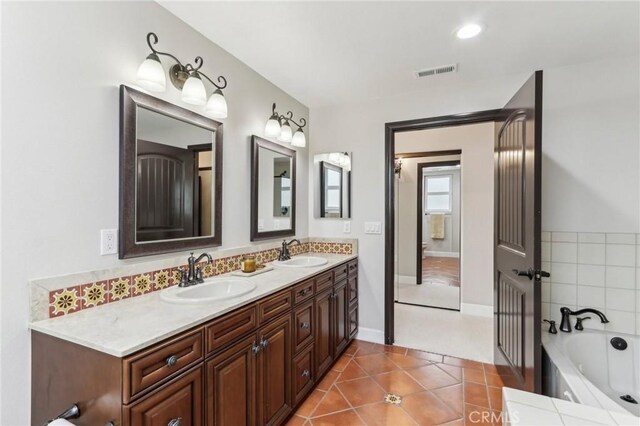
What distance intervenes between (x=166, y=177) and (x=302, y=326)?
1271mm

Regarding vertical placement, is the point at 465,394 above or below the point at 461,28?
below

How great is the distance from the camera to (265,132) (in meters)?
2.50

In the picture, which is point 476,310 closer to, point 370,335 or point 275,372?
point 370,335

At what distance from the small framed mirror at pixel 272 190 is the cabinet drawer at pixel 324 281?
0.61m

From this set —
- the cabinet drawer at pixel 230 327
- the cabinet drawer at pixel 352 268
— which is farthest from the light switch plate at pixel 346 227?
the cabinet drawer at pixel 230 327

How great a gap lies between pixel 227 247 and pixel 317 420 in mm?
1273

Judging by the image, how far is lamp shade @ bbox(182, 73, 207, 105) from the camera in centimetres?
168

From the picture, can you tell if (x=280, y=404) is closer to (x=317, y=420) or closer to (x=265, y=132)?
(x=317, y=420)

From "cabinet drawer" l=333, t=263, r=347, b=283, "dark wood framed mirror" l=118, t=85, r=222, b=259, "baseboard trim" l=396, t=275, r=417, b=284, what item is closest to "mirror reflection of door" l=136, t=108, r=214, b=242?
"dark wood framed mirror" l=118, t=85, r=222, b=259

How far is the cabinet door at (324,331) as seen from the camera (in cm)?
219

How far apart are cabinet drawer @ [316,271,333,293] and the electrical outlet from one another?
1277mm

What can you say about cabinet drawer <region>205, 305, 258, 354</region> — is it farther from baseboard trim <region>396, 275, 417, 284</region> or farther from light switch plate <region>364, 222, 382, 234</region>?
baseboard trim <region>396, 275, 417, 284</region>

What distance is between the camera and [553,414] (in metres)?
1.10

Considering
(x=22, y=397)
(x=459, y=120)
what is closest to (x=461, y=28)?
(x=459, y=120)
